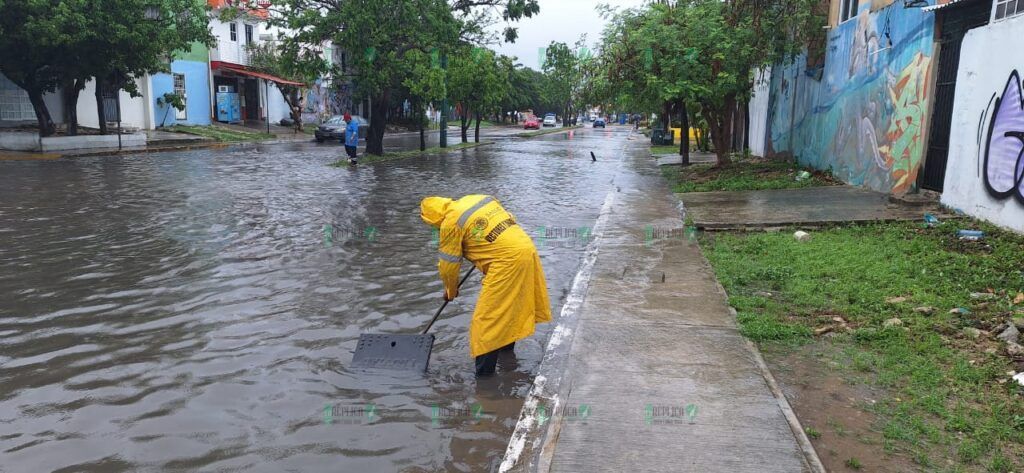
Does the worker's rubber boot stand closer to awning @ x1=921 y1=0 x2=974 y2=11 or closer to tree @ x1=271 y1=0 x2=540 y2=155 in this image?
awning @ x1=921 y1=0 x2=974 y2=11

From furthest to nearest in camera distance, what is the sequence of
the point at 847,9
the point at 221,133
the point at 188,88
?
the point at 188,88
the point at 221,133
the point at 847,9

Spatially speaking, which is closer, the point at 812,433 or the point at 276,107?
the point at 812,433

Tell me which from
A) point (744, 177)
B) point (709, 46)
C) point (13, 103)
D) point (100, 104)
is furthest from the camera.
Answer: point (13, 103)

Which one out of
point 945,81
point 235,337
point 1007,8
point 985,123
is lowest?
point 235,337

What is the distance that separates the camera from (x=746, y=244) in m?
8.66

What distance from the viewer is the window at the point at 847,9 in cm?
1363

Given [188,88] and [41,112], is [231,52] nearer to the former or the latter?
[188,88]

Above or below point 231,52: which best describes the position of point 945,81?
below

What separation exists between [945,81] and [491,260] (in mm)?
8104

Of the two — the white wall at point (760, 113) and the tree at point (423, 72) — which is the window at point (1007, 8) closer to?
the white wall at point (760, 113)

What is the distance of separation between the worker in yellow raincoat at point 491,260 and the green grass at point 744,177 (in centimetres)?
1033

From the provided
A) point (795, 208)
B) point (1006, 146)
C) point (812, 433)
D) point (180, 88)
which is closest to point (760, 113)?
point (795, 208)

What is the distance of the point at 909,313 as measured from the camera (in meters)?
5.60

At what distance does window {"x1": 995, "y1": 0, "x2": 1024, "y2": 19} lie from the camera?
8102 millimetres
